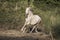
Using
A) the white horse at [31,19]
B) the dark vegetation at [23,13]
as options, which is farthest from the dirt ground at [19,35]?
the white horse at [31,19]

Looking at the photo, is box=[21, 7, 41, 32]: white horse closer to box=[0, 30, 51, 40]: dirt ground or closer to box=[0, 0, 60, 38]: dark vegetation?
box=[0, 0, 60, 38]: dark vegetation

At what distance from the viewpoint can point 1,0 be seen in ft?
44.8

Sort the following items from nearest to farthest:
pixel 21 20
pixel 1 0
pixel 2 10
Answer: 1. pixel 21 20
2. pixel 2 10
3. pixel 1 0

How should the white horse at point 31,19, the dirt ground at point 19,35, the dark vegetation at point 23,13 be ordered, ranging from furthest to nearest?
1. the white horse at point 31,19
2. the dark vegetation at point 23,13
3. the dirt ground at point 19,35

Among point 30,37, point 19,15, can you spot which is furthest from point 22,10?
point 30,37

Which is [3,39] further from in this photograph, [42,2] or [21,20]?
[42,2]

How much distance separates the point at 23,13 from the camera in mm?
12617

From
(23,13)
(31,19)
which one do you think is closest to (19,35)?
(31,19)

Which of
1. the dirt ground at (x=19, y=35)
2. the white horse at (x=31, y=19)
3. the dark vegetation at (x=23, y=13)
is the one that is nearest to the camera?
the dirt ground at (x=19, y=35)

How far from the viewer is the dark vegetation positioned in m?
10.5

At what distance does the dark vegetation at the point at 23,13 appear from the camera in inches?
412

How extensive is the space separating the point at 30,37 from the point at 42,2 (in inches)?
178

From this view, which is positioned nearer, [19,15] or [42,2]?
[19,15]

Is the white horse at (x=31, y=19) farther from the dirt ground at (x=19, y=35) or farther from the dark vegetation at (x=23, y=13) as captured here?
the dirt ground at (x=19, y=35)
